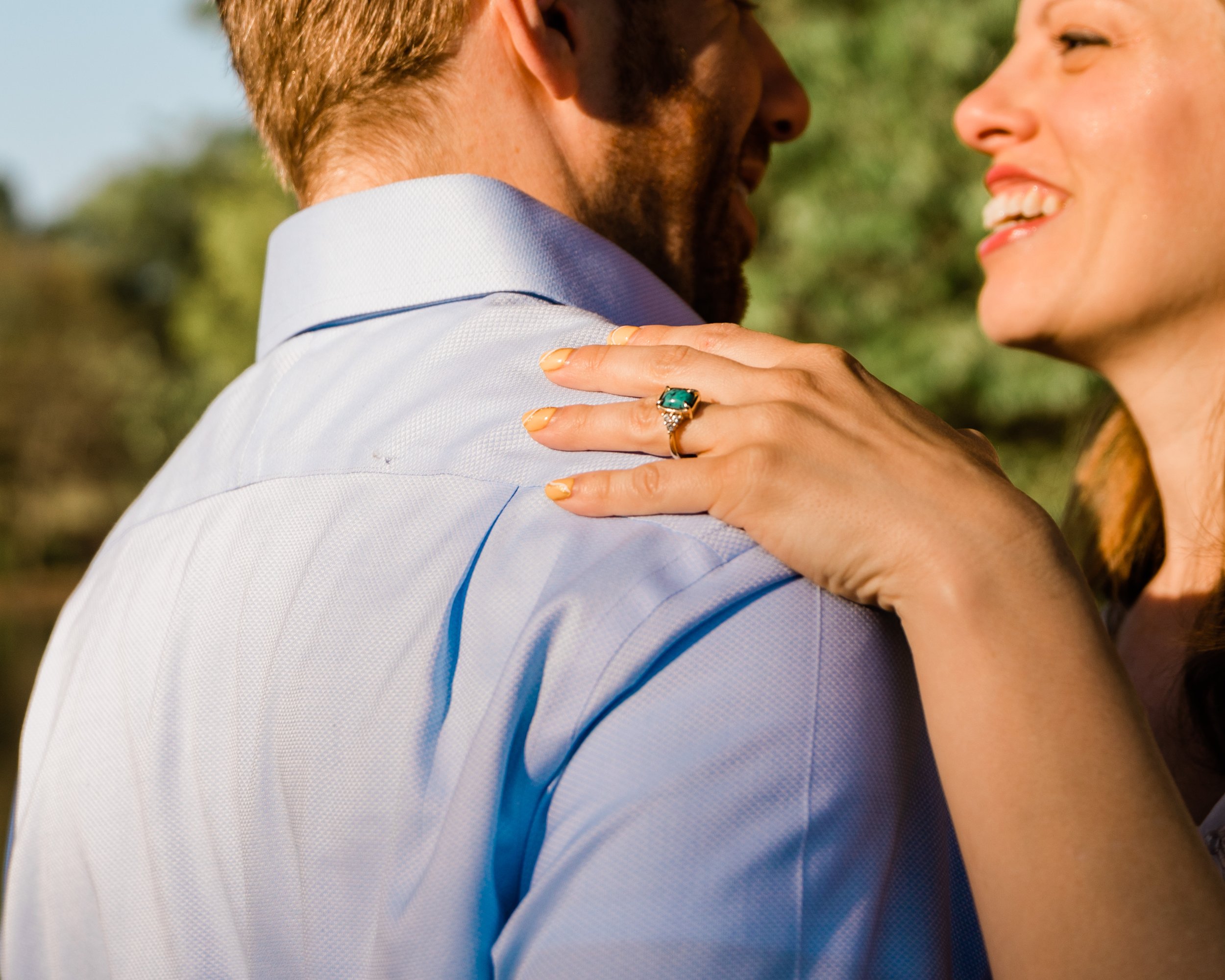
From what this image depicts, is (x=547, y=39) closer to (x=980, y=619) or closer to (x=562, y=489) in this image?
(x=562, y=489)

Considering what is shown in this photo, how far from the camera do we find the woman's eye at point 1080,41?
2252 mm

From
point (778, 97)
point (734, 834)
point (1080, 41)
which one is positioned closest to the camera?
point (734, 834)

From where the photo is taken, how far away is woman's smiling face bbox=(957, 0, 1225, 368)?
212 cm

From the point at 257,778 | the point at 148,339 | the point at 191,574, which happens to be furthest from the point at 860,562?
the point at 148,339

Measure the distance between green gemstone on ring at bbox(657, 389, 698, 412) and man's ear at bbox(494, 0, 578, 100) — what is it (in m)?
0.54

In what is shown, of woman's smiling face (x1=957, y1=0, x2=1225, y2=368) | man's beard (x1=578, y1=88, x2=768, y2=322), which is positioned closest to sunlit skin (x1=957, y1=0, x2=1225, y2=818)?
woman's smiling face (x1=957, y1=0, x2=1225, y2=368)

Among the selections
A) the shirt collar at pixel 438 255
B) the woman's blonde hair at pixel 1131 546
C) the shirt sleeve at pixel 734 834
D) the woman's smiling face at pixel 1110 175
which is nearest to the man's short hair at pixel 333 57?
the shirt collar at pixel 438 255

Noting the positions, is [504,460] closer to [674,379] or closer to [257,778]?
[674,379]

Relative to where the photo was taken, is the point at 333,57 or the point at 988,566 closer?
the point at 988,566

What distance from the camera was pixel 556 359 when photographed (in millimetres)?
1227

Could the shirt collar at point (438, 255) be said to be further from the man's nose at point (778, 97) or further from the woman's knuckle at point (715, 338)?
the man's nose at point (778, 97)

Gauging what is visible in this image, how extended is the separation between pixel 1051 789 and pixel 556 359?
0.67 metres

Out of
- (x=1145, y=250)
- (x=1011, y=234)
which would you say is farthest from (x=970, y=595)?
(x=1011, y=234)

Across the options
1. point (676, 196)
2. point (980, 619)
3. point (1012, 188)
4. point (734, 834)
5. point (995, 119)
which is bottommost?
point (734, 834)
